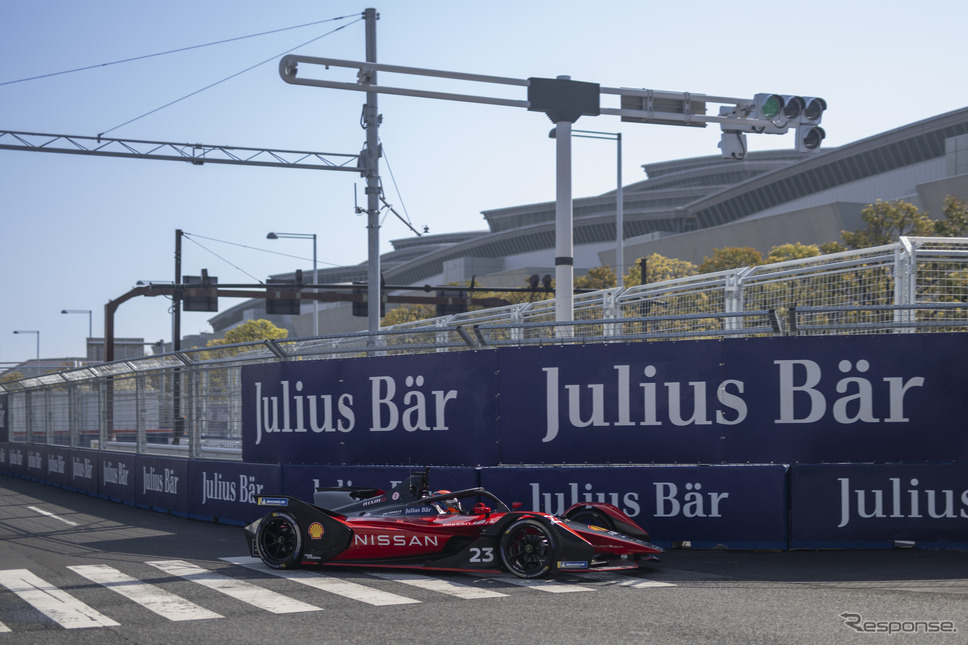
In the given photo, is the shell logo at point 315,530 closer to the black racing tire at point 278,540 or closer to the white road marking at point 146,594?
the black racing tire at point 278,540

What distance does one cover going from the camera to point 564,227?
1371 centimetres

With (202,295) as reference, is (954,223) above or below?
above

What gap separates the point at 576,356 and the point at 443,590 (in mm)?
3474

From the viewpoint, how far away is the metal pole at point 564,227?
537 inches

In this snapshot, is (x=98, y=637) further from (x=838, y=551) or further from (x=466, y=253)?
(x=466, y=253)

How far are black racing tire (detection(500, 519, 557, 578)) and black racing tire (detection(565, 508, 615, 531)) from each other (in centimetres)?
78

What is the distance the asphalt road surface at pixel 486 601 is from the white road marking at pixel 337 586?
17 millimetres

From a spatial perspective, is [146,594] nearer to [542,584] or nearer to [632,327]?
[542,584]

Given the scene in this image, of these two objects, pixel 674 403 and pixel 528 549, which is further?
pixel 674 403

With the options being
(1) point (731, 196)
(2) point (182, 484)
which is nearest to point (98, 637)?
(2) point (182, 484)

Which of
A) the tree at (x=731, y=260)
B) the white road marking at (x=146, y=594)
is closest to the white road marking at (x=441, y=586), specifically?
the white road marking at (x=146, y=594)

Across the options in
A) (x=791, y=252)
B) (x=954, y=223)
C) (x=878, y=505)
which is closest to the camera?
(x=878, y=505)

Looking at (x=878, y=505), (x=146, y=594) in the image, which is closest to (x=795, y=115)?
(x=878, y=505)

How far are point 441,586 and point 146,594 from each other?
2.45 metres
